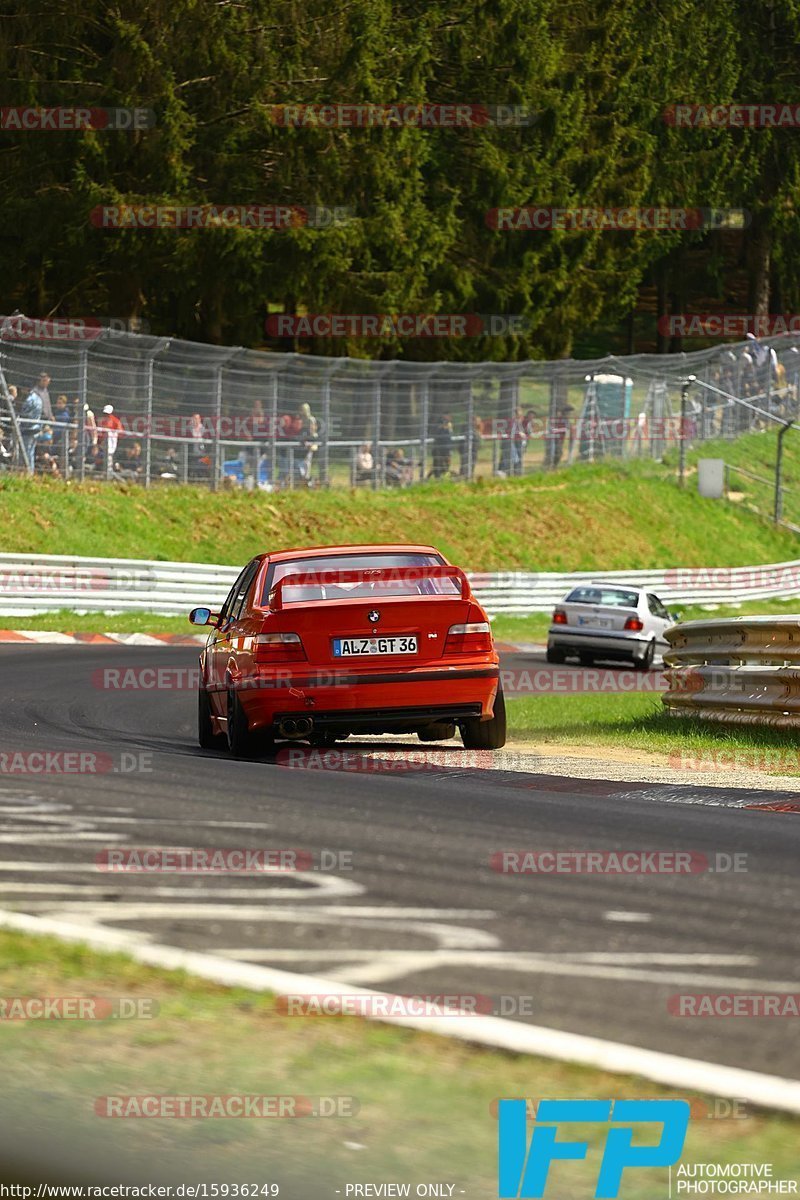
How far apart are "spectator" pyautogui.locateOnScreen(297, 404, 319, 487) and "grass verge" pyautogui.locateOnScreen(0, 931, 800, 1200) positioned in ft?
105

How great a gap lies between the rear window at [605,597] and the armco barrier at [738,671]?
13504 millimetres

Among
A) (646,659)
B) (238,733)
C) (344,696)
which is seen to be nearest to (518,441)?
(646,659)

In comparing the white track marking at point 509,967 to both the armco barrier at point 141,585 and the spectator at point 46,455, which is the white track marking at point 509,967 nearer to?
the armco barrier at point 141,585

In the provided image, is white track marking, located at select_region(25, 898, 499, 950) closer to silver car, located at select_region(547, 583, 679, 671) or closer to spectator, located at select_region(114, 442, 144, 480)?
silver car, located at select_region(547, 583, 679, 671)

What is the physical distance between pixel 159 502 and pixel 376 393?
5.43 metres

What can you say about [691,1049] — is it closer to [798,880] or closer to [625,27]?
[798,880]

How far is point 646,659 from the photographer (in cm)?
2934

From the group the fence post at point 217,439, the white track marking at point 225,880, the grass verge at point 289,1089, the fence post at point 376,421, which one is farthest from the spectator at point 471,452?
the grass verge at point 289,1089

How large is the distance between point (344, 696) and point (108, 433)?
70.9ft

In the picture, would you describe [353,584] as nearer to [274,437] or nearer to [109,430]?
[109,430]

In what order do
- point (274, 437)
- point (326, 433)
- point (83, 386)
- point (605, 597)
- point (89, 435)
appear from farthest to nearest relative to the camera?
point (326, 433) → point (274, 437) → point (89, 435) → point (83, 386) → point (605, 597)

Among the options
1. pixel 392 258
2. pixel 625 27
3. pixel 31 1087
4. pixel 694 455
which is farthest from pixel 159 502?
pixel 31 1087

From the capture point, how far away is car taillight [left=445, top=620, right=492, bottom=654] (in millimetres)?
12070

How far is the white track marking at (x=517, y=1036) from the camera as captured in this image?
415cm
